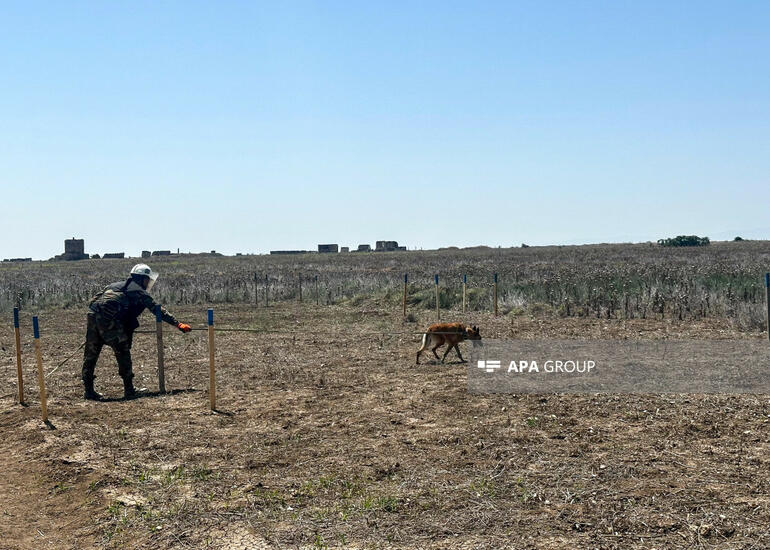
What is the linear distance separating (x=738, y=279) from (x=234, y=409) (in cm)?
1843

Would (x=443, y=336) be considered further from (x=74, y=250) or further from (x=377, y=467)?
(x=74, y=250)

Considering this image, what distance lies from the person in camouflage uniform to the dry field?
1.71ft

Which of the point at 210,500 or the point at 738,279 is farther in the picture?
the point at 738,279

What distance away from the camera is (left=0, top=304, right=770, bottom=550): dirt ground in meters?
5.01

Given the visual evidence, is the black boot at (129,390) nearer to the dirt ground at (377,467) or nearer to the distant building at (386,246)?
the dirt ground at (377,467)

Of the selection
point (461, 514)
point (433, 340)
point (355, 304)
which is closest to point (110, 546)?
point (461, 514)

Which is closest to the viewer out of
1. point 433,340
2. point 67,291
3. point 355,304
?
point 433,340

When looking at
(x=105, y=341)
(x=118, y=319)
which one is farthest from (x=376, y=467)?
(x=105, y=341)

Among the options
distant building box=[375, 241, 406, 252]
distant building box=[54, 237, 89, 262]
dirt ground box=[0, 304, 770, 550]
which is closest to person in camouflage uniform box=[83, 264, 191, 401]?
dirt ground box=[0, 304, 770, 550]

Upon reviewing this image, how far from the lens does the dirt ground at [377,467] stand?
5.01 metres

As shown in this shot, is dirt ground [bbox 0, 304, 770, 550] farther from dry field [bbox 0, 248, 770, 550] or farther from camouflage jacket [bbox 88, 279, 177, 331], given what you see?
camouflage jacket [bbox 88, 279, 177, 331]

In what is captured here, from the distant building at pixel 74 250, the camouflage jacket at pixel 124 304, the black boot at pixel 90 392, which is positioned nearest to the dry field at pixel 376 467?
the black boot at pixel 90 392

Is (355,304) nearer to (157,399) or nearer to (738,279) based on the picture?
(738,279)

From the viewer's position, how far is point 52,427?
7.99 m
